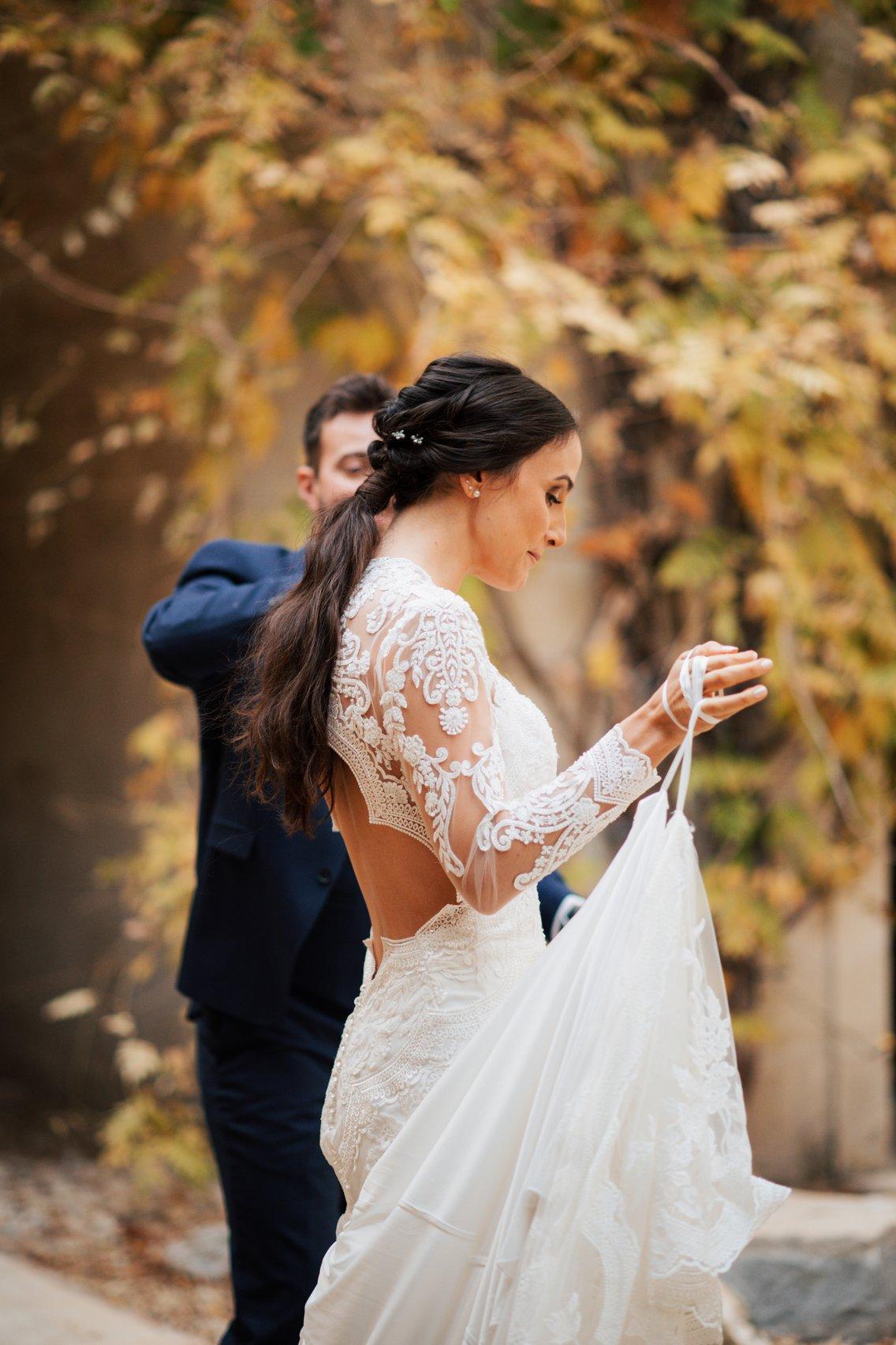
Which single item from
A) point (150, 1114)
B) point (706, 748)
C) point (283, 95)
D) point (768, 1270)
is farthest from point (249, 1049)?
point (283, 95)

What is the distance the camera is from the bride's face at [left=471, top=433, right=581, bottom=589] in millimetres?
1680

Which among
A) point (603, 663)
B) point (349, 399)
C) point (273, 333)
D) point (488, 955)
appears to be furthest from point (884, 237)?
point (488, 955)

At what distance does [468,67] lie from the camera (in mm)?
3875

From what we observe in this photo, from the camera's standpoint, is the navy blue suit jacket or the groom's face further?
the groom's face

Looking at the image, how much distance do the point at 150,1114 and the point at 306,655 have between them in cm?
299

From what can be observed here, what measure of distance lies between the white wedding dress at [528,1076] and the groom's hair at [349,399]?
3.05ft

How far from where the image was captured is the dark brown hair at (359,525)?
1617 millimetres

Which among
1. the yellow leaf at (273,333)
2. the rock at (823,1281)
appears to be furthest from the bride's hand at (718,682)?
the yellow leaf at (273,333)

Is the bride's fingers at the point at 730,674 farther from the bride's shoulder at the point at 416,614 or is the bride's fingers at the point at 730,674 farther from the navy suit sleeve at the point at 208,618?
the navy suit sleeve at the point at 208,618

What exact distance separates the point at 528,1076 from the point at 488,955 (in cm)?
23

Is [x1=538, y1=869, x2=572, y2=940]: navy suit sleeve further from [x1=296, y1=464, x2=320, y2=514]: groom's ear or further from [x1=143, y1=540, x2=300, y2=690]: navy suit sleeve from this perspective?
[x1=296, y1=464, x2=320, y2=514]: groom's ear

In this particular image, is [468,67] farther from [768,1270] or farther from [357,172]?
[768,1270]

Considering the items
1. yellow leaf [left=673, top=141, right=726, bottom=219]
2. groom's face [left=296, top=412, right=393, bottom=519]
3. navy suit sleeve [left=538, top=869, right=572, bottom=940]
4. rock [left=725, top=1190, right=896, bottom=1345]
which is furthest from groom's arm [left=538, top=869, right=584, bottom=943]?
yellow leaf [left=673, top=141, right=726, bottom=219]

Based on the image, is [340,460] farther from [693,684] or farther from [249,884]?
[693,684]
